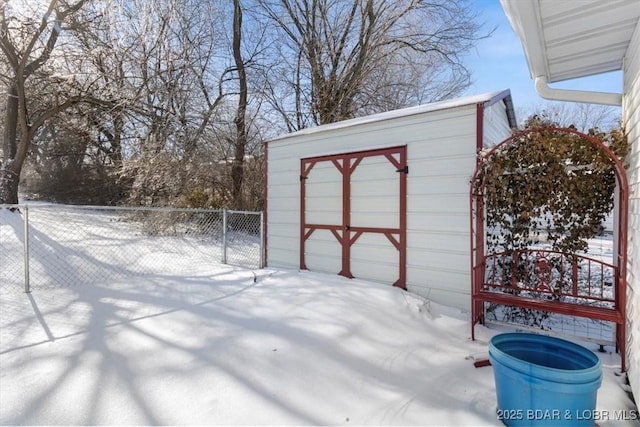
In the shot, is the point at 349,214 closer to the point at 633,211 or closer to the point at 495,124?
the point at 495,124

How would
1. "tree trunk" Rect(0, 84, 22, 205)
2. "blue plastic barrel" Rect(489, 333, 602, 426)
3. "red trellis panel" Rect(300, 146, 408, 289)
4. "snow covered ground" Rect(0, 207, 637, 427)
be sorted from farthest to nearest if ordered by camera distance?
"tree trunk" Rect(0, 84, 22, 205)
"red trellis panel" Rect(300, 146, 408, 289)
"snow covered ground" Rect(0, 207, 637, 427)
"blue plastic barrel" Rect(489, 333, 602, 426)

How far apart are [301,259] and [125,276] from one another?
2.56m

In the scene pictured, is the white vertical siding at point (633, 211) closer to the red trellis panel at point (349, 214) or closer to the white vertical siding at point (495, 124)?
the white vertical siding at point (495, 124)

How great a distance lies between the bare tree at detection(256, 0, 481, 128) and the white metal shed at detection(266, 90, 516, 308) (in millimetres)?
5948

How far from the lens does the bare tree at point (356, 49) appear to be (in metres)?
10.7

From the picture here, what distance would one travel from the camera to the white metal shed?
3.84 m

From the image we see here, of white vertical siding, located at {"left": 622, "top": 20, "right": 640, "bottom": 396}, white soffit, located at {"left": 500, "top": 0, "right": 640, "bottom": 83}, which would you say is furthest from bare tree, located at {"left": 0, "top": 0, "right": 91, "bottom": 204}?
white vertical siding, located at {"left": 622, "top": 20, "right": 640, "bottom": 396}

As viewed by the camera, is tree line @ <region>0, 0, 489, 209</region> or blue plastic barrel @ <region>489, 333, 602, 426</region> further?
tree line @ <region>0, 0, 489, 209</region>

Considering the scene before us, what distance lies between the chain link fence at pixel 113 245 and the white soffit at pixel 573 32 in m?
4.51

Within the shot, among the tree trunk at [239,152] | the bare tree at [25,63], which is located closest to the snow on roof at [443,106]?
the tree trunk at [239,152]

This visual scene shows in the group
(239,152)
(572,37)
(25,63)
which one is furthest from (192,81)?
(572,37)

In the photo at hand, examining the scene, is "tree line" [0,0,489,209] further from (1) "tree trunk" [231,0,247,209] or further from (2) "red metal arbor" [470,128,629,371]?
(2) "red metal arbor" [470,128,629,371]

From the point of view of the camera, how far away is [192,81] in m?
9.16

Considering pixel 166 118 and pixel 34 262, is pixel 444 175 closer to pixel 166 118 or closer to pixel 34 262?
pixel 34 262
